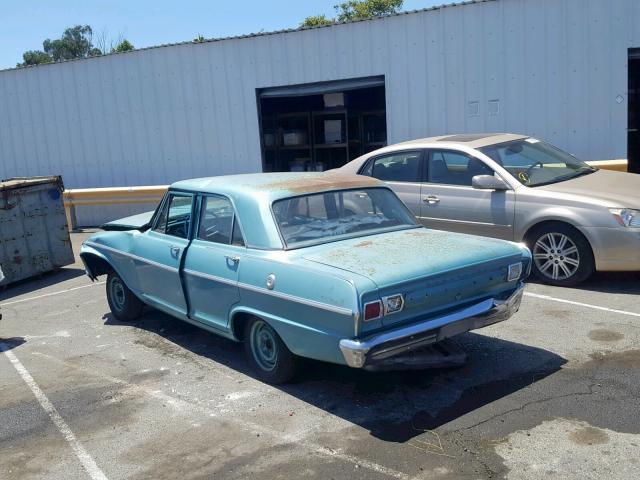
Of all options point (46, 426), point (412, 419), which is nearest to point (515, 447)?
point (412, 419)

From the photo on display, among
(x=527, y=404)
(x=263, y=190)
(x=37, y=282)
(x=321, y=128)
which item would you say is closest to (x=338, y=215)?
(x=263, y=190)

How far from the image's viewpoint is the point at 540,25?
12125 millimetres

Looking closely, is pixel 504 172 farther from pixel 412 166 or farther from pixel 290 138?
pixel 290 138

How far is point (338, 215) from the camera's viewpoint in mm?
5648

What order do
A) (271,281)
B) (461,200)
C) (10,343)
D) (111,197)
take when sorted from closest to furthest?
(271,281), (10,343), (461,200), (111,197)

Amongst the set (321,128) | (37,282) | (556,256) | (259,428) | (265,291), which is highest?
(321,128)

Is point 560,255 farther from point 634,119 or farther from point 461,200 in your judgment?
point 634,119

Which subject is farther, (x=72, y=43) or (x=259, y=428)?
(x=72, y=43)

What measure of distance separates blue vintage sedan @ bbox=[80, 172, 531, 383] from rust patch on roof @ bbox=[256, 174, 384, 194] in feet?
0.05

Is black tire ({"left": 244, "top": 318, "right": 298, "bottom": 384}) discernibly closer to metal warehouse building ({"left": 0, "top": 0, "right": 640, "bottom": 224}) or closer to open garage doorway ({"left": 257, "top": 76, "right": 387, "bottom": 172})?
metal warehouse building ({"left": 0, "top": 0, "right": 640, "bottom": 224})

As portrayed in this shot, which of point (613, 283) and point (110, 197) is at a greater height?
point (110, 197)

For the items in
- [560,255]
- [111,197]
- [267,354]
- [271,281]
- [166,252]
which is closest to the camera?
[271,281]

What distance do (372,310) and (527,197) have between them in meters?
3.85

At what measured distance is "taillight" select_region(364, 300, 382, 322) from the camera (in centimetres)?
427
